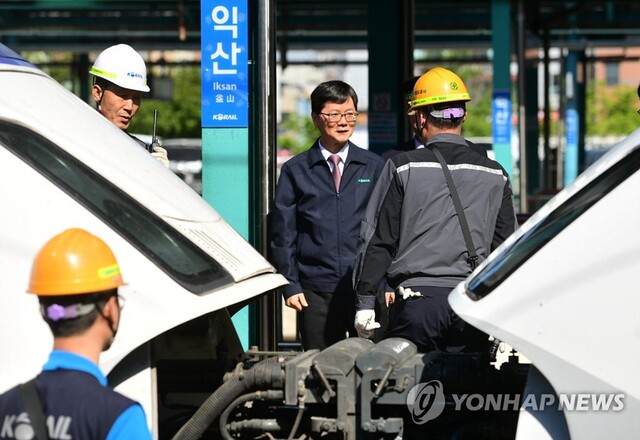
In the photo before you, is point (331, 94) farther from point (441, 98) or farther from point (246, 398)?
point (246, 398)

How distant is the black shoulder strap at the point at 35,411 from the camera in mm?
2650

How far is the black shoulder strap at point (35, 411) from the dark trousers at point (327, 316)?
148 inches

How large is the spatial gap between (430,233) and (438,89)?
0.72 meters

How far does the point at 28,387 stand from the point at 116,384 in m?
1.58

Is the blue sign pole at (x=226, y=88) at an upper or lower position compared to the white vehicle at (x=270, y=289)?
upper

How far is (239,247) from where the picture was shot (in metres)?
4.90

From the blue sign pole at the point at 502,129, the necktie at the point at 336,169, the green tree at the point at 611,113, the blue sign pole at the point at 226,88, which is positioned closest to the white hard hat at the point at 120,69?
the necktie at the point at 336,169

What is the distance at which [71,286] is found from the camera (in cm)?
271

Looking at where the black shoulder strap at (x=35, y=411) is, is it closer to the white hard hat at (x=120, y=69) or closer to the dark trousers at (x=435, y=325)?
the dark trousers at (x=435, y=325)

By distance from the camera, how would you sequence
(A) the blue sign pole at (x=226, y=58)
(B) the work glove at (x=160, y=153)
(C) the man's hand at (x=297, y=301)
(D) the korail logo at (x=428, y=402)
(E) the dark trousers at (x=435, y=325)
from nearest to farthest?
(D) the korail logo at (x=428, y=402), (E) the dark trousers at (x=435, y=325), (B) the work glove at (x=160, y=153), (C) the man's hand at (x=297, y=301), (A) the blue sign pole at (x=226, y=58)

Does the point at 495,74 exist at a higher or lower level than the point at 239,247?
higher

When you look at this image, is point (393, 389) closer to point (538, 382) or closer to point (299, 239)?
point (538, 382)

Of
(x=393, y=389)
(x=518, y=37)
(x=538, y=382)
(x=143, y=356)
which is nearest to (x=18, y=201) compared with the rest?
(x=143, y=356)

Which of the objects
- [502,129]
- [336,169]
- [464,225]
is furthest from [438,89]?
[502,129]
